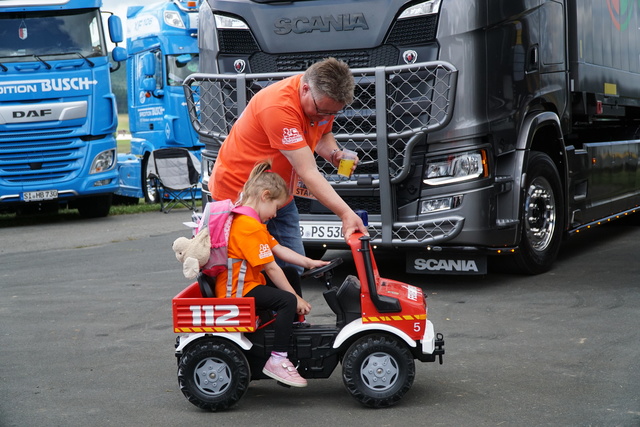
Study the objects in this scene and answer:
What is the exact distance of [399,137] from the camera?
25.0ft

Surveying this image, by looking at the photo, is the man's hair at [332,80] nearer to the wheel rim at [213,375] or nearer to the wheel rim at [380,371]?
the wheel rim at [380,371]

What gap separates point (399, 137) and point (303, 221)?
44.1 inches

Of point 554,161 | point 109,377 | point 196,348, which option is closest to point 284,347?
point 196,348

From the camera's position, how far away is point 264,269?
15.9 ft

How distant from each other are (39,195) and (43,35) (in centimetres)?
247

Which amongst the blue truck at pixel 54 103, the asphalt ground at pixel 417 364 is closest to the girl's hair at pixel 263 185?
the asphalt ground at pixel 417 364

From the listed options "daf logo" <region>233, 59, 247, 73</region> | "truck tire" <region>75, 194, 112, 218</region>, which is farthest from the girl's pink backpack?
"truck tire" <region>75, 194, 112, 218</region>

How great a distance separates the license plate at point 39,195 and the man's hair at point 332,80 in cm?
1100

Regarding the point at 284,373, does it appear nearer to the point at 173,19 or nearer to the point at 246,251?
the point at 246,251

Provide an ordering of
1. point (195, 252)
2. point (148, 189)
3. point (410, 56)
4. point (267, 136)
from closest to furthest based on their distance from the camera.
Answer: point (195, 252), point (267, 136), point (410, 56), point (148, 189)

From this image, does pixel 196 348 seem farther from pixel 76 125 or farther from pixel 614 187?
pixel 76 125

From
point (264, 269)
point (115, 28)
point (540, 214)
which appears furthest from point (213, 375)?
point (115, 28)

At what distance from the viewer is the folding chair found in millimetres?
17156

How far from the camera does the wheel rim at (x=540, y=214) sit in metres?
8.37
